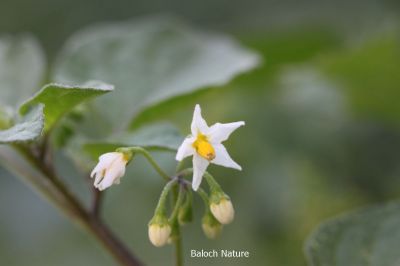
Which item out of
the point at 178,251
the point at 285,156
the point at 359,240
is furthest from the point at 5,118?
the point at 285,156

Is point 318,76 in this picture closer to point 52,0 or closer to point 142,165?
point 142,165

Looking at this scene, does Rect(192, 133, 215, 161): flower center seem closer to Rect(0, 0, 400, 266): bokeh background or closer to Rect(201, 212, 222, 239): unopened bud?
Rect(201, 212, 222, 239): unopened bud

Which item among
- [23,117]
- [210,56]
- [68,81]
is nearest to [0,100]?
[68,81]

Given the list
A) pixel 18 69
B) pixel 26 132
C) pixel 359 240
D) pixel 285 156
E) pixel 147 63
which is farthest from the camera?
pixel 285 156

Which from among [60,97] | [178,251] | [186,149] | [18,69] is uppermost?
[18,69]

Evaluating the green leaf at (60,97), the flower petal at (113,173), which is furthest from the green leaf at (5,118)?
the flower petal at (113,173)

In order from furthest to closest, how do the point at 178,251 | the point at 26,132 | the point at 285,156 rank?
the point at 285,156
the point at 178,251
the point at 26,132

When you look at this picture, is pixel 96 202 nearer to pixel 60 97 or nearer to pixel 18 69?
pixel 60 97

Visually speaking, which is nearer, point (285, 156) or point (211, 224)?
point (211, 224)
